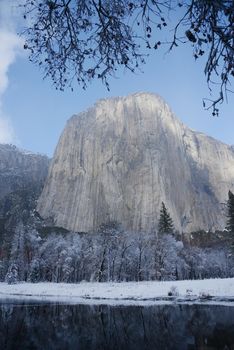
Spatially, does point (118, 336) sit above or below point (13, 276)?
below

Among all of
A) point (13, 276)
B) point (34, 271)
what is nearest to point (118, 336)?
point (13, 276)

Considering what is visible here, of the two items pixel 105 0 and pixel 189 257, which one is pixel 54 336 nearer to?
pixel 105 0

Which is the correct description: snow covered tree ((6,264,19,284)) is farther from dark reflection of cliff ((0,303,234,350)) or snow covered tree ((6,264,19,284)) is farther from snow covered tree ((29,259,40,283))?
dark reflection of cliff ((0,303,234,350))

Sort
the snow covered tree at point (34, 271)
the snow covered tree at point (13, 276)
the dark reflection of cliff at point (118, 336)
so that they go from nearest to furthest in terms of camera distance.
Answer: the dark reflection of cliff at point (118, 336), the snow covered tree at point (13, 276), the snow covered tree at point (34, 271)

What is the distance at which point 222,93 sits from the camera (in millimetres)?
5469

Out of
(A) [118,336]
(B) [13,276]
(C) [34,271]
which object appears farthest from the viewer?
(C) [34,271]

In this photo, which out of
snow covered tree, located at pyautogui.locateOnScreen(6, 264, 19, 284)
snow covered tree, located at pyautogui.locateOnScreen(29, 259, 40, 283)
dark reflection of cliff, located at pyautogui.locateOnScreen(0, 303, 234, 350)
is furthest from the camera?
snow covered tree, located at pyautogui.locateOnScreen(29, 259, 40, 283)

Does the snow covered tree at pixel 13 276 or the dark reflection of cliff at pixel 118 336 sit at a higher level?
the snow covered tree at pixel 13 276

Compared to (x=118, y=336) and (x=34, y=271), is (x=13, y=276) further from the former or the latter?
(x=118, y=336)

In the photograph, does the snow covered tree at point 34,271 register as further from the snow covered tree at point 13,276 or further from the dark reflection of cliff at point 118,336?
the dark reflection of cliff at point 118,336

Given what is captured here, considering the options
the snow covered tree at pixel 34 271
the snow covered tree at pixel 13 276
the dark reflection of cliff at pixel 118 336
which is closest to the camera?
the dark reflection of cliff at pixel 118 336

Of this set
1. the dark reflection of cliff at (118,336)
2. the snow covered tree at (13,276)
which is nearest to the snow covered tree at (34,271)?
the snow covered tree at (13,276)

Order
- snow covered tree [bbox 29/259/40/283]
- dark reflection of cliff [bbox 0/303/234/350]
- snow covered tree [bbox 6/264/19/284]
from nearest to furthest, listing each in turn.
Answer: dark reflection of cliff [bbox 0/303/234/350], snow covered tree [bbox 6/264/19/284], snow covered tree [bbox 29/259/40/283]

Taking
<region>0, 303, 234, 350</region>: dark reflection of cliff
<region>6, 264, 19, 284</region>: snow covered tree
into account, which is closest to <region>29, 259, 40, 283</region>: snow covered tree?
<region>6, 264, 19, 284</region>: snow covered tree
